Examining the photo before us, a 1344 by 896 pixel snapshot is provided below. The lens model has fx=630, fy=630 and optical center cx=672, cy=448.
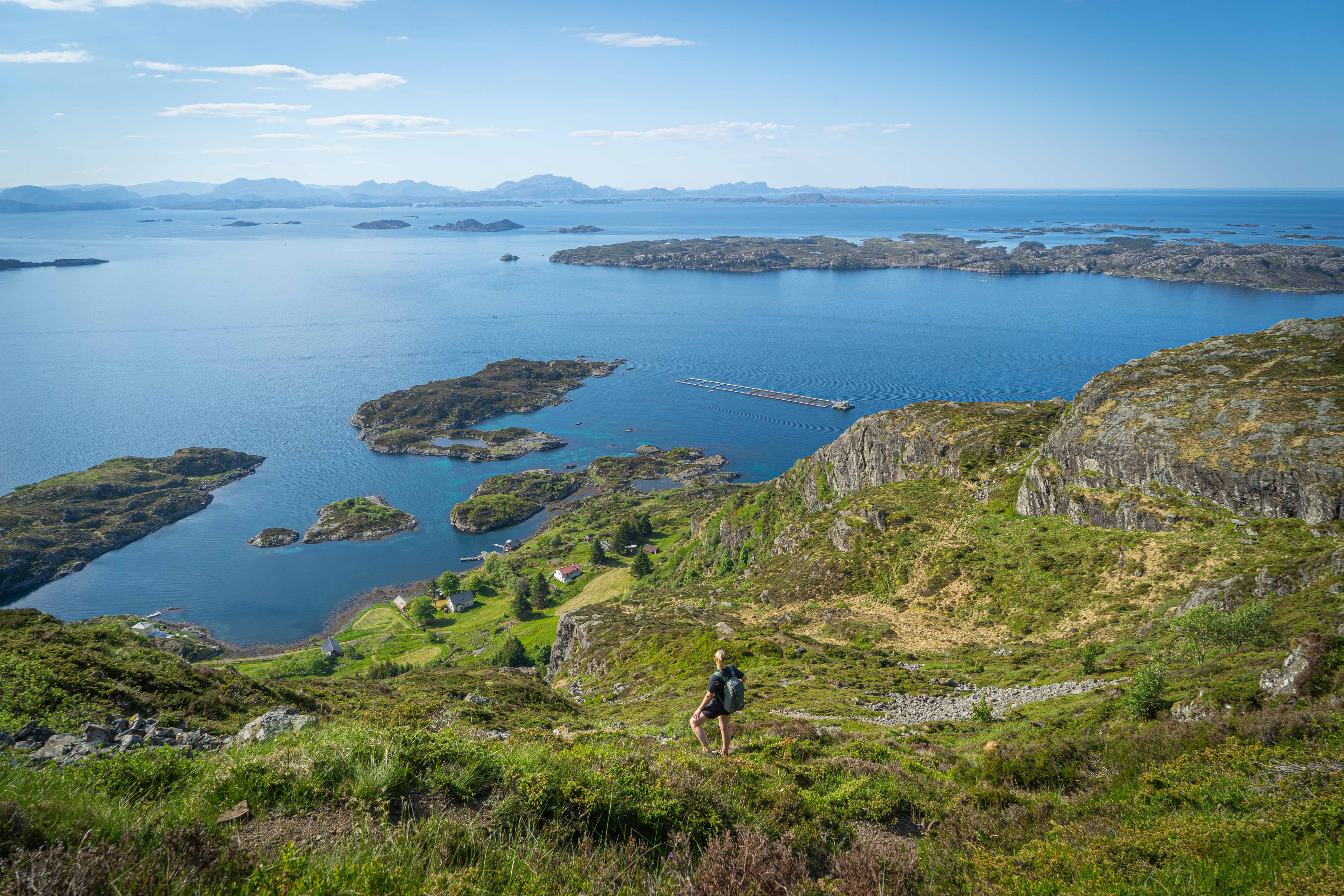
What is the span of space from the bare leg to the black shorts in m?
0.08

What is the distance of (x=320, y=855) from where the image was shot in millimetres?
4465

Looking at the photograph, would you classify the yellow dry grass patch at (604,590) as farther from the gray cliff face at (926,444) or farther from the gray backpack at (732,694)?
the gray backpack at (732,694)

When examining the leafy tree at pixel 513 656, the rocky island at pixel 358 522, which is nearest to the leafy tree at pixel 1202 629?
the leafy tree at pixel 513 656

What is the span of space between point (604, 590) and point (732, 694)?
61657 mm

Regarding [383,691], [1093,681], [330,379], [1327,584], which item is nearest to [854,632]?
[1093,681]

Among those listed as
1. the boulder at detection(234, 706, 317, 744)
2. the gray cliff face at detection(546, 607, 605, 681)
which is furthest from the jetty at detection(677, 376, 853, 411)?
the boulder at detection(234, 706, 317, 744)

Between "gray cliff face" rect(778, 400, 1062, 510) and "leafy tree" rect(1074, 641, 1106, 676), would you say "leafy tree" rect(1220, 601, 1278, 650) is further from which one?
"gray cliff face" rect(778, 400, 1062, 510)

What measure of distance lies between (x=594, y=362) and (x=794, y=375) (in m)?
53.9

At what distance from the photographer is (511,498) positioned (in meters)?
108

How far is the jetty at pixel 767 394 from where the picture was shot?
131 meters

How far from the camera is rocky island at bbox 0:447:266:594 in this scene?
88250mm

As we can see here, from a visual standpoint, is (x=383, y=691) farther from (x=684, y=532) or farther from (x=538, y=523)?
(x=538, y=523)

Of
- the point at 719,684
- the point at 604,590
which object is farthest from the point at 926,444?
the point at 604,590

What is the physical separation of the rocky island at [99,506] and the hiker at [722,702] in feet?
379
